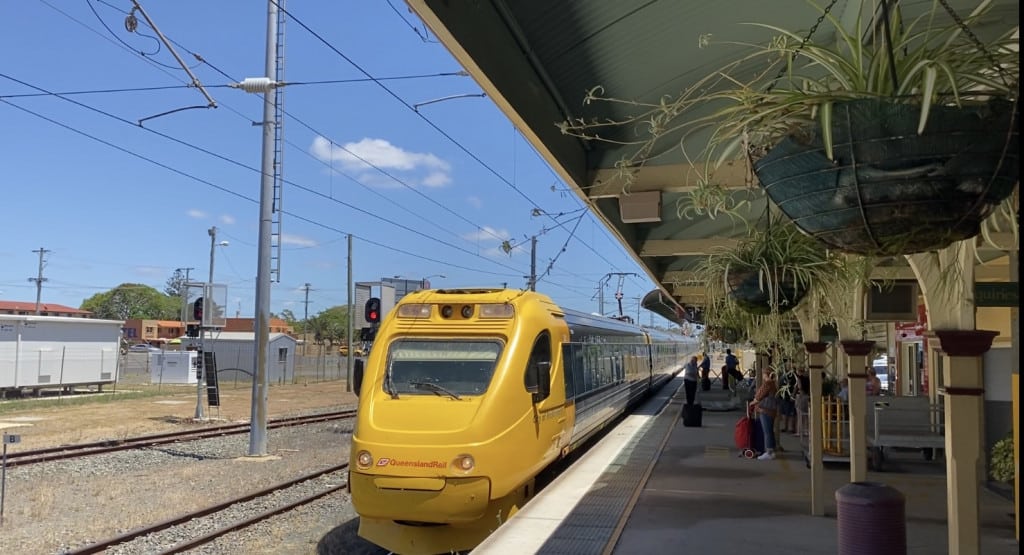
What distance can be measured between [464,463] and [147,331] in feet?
316

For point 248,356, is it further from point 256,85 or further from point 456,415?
point 456,415

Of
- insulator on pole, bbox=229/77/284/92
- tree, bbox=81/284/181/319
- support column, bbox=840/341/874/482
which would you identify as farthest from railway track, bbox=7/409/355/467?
tree, bbox=81/284/181/319

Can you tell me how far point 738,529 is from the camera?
7023 mm

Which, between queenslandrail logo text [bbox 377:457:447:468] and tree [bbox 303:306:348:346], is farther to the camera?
tree [bbox 303:306:348:346]

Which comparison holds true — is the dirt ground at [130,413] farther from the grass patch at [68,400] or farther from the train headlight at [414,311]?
the train headlight at [414,311]

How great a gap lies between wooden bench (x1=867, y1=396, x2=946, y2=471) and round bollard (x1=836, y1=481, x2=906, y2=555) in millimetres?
6186

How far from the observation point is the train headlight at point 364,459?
277 inches

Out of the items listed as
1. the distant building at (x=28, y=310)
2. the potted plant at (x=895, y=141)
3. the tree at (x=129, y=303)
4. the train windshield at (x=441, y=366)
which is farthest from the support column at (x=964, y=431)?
the tree at (x=129, y=303)

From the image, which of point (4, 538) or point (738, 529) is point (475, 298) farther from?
point (4, 538)

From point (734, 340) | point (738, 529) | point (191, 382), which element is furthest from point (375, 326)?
point (191, 382)

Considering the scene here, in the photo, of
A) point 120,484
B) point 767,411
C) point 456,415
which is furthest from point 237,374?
point 456,415

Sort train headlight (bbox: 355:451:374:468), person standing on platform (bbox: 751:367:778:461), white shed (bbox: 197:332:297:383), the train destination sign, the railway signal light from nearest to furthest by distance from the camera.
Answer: the train destination sign, train headlight (bbox: 355:451:374:468), person standing on platform (bbox: 751:367:778:461), the railway signal light, white shed (bbox: 197:332:297:383)

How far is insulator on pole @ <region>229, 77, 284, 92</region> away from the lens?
14219mm

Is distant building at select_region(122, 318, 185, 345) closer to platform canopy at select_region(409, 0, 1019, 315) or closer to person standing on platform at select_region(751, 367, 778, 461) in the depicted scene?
person standing on platform at select_region(751, 367, 778, 461)
